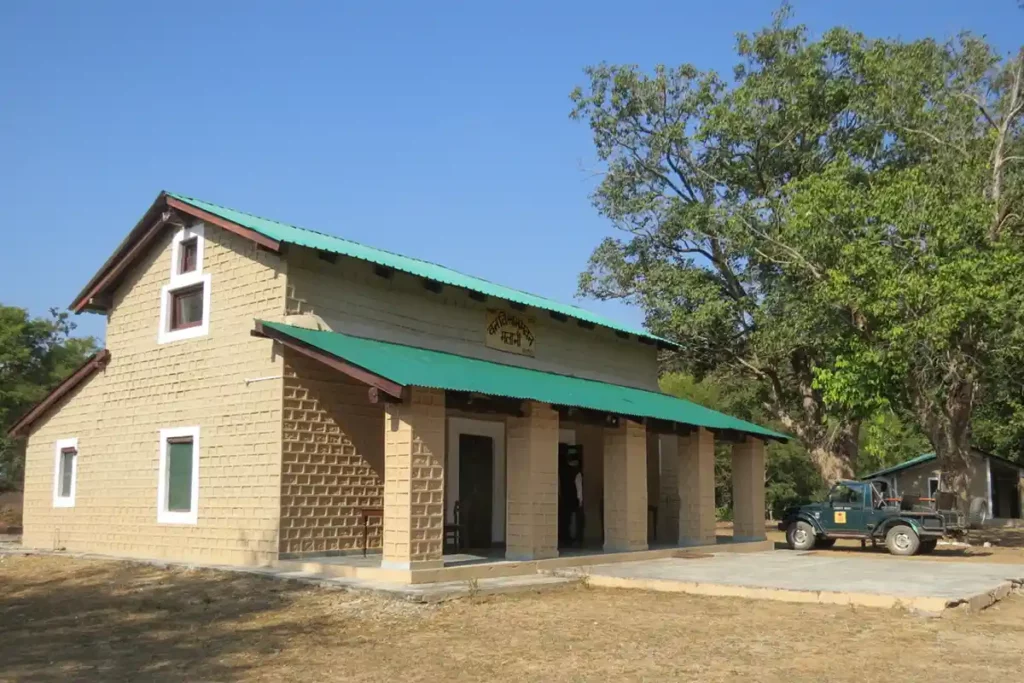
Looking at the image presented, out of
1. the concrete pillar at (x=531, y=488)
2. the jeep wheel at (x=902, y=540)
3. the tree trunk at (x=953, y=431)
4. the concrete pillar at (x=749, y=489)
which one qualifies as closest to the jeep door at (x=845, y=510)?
the jeep wheel at (x=902, y=540)

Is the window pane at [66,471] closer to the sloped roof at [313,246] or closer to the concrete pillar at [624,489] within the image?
the sloped roof at [313,246]

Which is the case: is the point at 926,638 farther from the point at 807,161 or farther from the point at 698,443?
the point at 807,161

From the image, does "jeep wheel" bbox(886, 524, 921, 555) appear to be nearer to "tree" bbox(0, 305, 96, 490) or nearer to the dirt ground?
the dirt ground

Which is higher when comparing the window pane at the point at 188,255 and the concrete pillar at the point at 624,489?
the window pane at the point at 188,255

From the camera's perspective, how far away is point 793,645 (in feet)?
32.1

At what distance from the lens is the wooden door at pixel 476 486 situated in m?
18.3

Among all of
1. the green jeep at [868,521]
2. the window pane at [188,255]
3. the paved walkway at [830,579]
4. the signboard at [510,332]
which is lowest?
the paved walkway at [830,579]

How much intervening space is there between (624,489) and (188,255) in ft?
30.0

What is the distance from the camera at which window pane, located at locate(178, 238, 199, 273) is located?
685 inches

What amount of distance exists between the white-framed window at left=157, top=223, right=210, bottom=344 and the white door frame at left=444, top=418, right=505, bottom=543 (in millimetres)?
5044

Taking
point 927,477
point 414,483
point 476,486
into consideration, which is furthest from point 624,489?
point 927,477

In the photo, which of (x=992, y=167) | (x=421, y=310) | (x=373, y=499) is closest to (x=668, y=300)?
(x=992, y=167)

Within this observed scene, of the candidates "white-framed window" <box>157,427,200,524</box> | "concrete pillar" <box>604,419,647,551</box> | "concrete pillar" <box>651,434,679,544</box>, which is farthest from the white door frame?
"concrete pillar" <box>651,434,679,544</box>

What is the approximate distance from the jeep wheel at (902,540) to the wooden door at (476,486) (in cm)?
923
